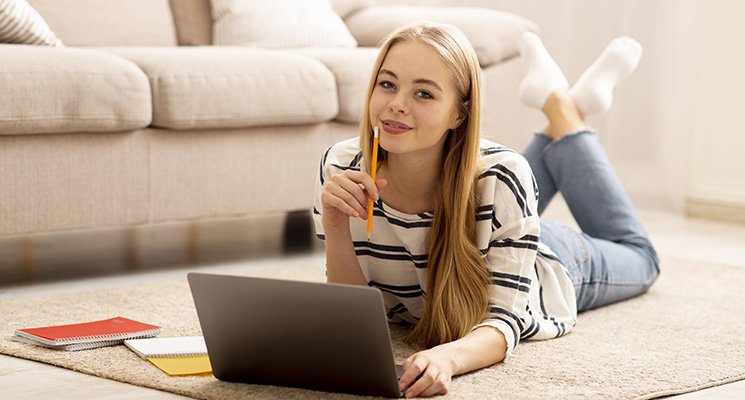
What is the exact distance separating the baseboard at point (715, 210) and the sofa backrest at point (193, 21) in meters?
1.63

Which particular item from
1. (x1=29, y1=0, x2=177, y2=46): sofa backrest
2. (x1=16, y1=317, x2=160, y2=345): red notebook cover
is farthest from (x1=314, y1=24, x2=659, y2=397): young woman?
(x1=29, y1=0, x2=177, y2=46): sofa backrest

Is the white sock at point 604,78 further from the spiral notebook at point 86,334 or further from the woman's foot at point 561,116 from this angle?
the spiral notebook at point 86,334

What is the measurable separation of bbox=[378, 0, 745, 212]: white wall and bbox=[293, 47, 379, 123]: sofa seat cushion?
0.60 metres

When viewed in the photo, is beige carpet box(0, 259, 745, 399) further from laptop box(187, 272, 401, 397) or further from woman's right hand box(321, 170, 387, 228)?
woman's right hand box(321, 170, 387, 228)

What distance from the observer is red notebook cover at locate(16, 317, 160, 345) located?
1.78 m

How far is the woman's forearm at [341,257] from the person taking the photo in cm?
176

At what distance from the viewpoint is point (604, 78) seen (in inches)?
99.4

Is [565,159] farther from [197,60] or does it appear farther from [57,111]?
[57,111]

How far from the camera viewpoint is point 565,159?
234 cm

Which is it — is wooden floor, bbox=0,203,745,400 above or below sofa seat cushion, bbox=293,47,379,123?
below

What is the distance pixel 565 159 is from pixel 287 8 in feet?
4.19

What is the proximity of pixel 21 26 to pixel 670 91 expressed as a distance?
2084 millimetres

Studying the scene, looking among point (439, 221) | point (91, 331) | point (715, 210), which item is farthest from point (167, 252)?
point (715, 210)

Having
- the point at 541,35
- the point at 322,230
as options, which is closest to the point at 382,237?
the point at 322,230
